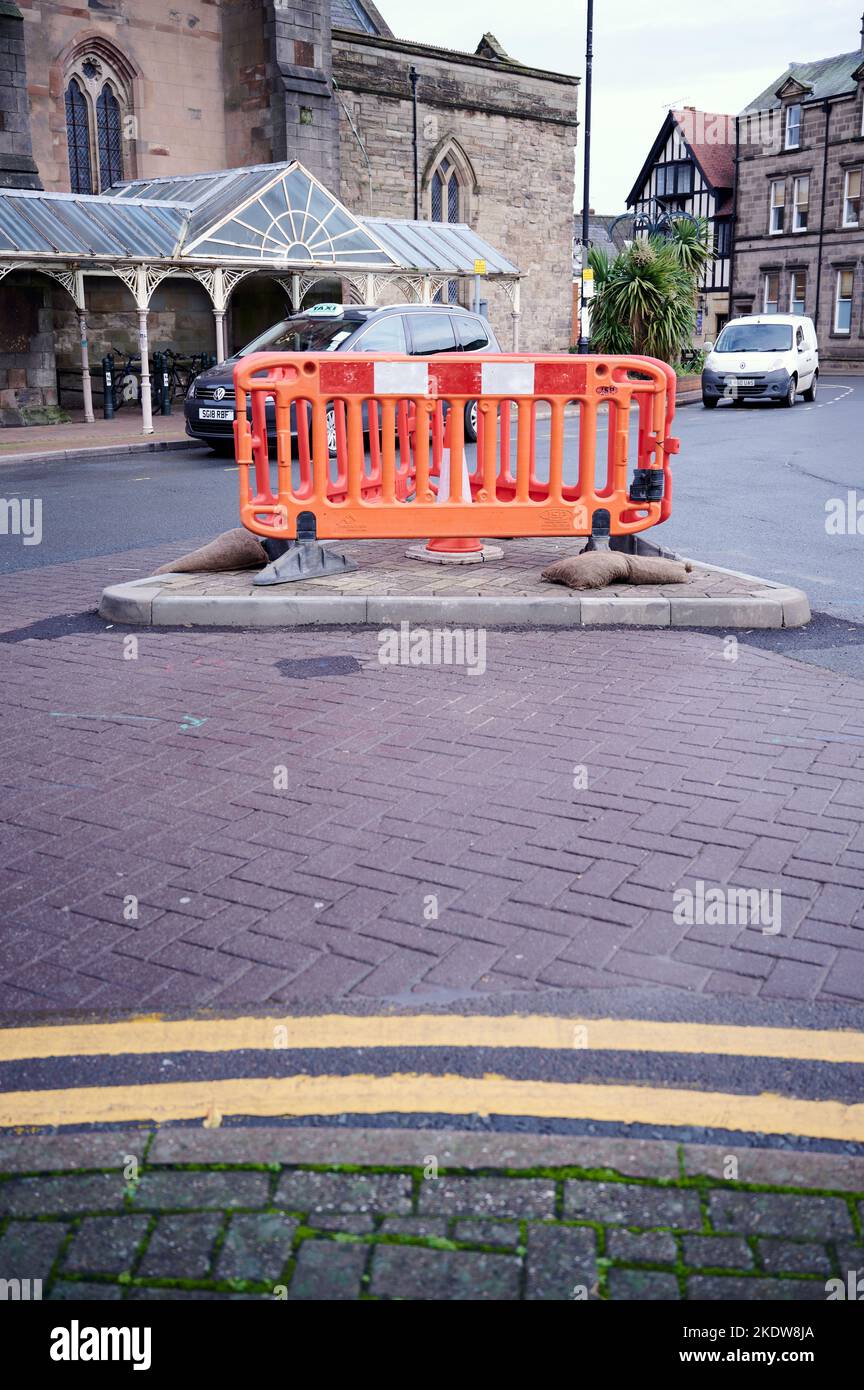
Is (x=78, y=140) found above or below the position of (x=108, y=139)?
below

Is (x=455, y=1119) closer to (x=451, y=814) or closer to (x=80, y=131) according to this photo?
(x=451, y=814)

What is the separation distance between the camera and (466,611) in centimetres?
770

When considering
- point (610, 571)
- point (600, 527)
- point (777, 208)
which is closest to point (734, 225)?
point (777, 208)

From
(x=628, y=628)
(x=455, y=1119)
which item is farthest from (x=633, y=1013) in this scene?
(x=628, y=628)

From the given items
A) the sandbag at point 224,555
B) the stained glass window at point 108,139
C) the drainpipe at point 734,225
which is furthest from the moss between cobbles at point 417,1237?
the drainpipe at point 734,225

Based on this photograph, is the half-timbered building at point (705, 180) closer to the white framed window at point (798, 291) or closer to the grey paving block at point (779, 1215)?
the white framed window at point (798, 291)

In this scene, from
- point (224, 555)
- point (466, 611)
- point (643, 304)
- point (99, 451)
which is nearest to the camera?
point (466, 611)

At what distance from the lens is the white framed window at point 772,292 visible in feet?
195

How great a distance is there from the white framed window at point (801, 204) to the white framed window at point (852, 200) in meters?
2.12

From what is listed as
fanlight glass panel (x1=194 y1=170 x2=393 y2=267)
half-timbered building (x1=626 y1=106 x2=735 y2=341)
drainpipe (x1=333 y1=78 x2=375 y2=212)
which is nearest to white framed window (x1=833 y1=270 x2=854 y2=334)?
half-timbered building (x1=626 y1=106 x2=735 y2=341)

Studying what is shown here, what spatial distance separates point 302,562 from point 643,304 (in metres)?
28.3

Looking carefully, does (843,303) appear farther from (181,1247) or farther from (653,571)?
(181,1247)

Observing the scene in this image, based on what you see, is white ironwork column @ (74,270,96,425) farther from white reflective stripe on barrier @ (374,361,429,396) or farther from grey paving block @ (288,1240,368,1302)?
grey paving block @ (288,1240,368,1302)

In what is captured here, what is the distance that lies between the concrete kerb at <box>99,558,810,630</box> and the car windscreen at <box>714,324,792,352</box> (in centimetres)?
2382
